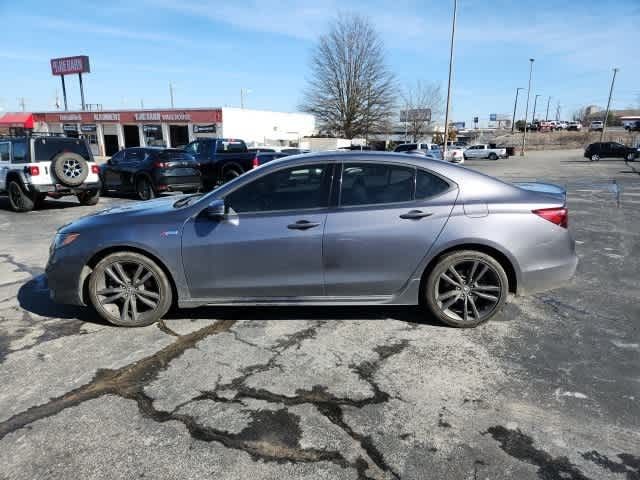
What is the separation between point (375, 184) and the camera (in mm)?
3910

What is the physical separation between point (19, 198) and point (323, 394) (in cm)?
1101

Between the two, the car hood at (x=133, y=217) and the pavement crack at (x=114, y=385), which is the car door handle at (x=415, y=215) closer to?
the car hood at (x=133, y=217)

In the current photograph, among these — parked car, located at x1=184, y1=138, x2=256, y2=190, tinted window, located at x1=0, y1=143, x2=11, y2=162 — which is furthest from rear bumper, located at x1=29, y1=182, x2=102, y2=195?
parked car, located at x1=184, y1=138, x2=256, y2=190

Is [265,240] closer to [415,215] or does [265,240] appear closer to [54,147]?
[415,215]

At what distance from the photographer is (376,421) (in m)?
2.75

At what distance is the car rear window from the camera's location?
1055 centimetres

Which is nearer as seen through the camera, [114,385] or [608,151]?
[114,385]

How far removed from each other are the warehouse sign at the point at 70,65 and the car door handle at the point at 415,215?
5321 centimetres

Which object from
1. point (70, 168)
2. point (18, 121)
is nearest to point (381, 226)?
point (70, 168)

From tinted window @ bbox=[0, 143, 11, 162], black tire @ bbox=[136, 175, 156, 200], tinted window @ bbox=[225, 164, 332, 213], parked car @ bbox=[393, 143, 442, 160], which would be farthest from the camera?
parked car @ bbox=[393, 143, 442, 160]

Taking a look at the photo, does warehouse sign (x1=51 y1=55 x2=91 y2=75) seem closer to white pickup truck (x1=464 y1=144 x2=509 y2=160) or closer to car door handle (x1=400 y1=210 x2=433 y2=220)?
white pickup truck (x1=464 y1=144 x2=509 y2=160)

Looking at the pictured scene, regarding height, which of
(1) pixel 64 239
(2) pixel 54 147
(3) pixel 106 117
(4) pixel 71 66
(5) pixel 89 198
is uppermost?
(4) pixel 71 66

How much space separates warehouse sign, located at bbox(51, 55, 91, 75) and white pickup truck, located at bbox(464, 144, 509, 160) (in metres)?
42.0

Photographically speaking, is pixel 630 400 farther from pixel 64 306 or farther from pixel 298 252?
pixel 64 306
